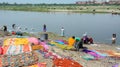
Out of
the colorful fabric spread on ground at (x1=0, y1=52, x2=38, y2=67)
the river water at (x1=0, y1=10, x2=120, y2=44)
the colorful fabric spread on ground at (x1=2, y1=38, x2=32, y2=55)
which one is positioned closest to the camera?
the colorful fabric spread on ground at (x1=0, y1=52, x2=38, y2=67)

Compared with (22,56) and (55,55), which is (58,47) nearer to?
(55,55)

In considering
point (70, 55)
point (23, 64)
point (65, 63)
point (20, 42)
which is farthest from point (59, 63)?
point (20, 42)

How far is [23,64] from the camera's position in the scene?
18.0 metres

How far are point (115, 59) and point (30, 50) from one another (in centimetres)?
679

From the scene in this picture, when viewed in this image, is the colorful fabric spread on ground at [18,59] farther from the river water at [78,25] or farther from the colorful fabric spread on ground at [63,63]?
the river water at [78,25]

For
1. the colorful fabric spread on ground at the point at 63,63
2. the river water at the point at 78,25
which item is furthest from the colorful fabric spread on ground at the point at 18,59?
the river water at the point at 78,25

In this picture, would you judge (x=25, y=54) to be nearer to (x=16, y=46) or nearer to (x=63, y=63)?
(x=16, y=46)

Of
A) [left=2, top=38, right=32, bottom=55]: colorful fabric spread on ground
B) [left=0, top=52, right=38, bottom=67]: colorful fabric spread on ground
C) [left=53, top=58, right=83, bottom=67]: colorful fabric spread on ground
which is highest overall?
[left=2, top=38, right=32, bottom=55]: colorful fabric spread on ground

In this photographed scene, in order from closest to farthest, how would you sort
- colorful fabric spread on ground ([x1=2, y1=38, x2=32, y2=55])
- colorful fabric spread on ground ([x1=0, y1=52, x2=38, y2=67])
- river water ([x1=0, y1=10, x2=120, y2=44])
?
colorful fabric spread on ground ([x1=0, y1=52, x2=38, y2=67]) < colorful fabric spread on ground ([x1=2, y1=38, x2=32, y2=55]) < river water ([x1=0, y1=10, x2=120, y2=44])

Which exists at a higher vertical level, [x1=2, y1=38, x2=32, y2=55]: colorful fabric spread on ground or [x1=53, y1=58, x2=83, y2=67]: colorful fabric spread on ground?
[x1=2, y1=38, x2=32, y2=55]: colorful fabric spread on ground

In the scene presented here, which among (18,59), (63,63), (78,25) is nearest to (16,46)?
(18,59)

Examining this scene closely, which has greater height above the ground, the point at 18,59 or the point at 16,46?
the point at 16,46

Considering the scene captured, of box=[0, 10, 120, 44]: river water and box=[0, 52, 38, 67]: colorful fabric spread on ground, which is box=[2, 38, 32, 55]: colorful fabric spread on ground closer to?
box=[0, 52, 38, 67]: colorful fabric spread on ground

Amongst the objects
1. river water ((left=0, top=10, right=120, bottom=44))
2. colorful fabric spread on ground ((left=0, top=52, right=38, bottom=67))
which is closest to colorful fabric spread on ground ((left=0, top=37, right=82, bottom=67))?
colorful fabric spread on ground ((left=0, top=52, right=38, bottom=67))
